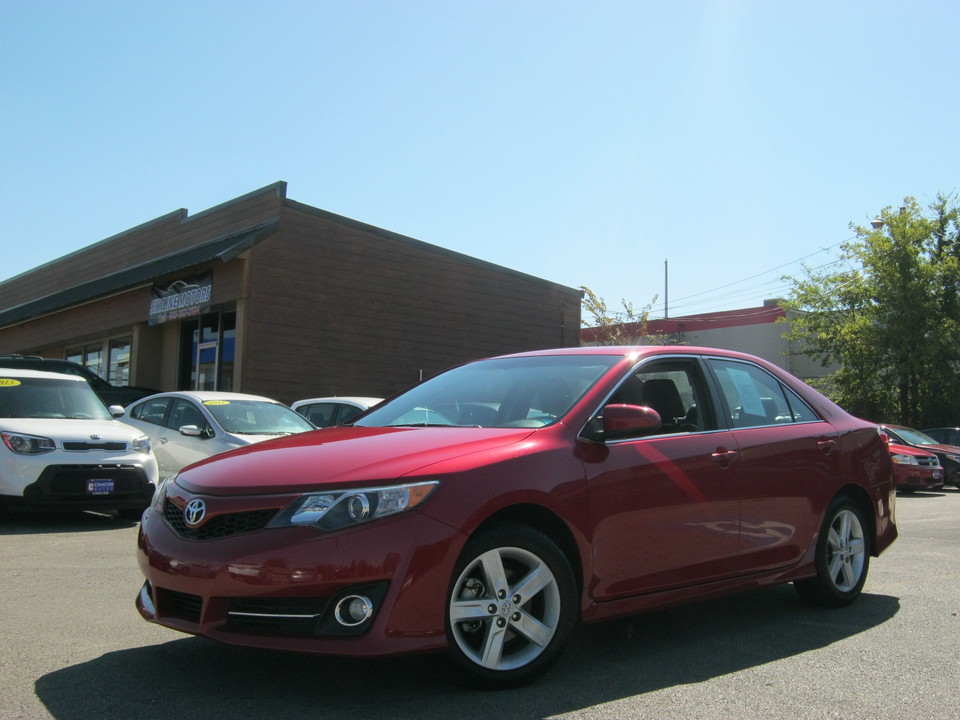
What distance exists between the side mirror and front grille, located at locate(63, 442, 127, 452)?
713cm

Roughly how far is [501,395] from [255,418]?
7.88 metres

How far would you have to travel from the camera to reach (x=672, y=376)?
5289 millimetres

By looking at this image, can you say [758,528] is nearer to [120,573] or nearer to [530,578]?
[530,578]

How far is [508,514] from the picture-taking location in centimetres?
409

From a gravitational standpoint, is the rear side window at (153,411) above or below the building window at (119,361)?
below

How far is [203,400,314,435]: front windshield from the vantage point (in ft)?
39.5

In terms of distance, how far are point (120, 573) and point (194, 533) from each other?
3.36m

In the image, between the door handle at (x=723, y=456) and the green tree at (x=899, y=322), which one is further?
the green tree at (x=899, y=322)

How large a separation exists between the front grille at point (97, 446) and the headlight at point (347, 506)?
23.0ft

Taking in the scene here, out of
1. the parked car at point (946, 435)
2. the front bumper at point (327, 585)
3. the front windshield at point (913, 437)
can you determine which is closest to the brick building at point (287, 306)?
the parked car at point (946, 435)

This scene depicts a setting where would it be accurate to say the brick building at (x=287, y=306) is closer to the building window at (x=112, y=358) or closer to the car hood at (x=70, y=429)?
the building window at (x=112, y=358)

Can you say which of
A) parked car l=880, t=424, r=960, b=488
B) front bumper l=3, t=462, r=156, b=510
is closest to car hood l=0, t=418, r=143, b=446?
front bumper l=3, t=462, r=156, b=510

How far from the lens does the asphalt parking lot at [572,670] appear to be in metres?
3.75

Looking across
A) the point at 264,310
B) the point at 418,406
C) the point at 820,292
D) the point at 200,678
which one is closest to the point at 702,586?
the point at 418,406
